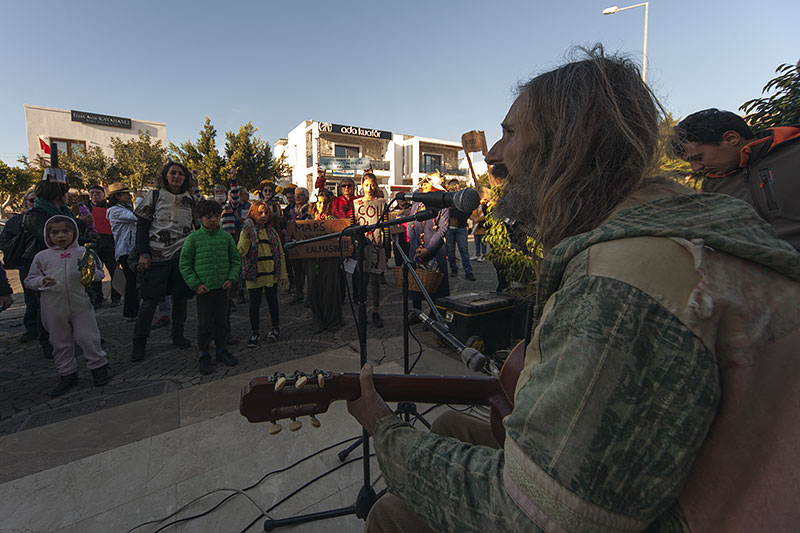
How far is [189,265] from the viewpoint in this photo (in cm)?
386

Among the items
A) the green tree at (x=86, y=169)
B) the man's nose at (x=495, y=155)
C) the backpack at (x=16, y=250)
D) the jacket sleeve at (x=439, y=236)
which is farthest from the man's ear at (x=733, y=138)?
the green tree at (x=86, y=169)

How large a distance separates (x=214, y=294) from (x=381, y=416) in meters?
3.38

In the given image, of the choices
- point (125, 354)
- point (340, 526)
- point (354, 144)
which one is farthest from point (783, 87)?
point (354, 144)

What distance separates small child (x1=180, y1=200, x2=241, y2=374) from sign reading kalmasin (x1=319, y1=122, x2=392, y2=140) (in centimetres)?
3237

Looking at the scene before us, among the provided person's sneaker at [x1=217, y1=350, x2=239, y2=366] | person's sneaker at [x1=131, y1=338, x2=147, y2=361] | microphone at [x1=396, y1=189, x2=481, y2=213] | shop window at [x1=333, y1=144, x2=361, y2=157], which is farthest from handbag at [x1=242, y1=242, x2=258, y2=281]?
shop window at [x1=333, y1=144, x2=361, y2=157]

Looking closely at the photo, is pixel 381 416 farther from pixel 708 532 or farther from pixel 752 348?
pixel 752 348

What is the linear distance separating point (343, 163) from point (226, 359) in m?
32.4

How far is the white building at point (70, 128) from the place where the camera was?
34.2 m

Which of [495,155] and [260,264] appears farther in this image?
[260,264]

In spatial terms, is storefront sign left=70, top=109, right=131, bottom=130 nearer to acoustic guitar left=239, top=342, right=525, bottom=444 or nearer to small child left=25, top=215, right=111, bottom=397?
small child left=25, top=215, right=111, bottom=397

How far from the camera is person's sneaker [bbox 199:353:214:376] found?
145 inches

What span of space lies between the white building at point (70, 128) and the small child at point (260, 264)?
3761 centimetres

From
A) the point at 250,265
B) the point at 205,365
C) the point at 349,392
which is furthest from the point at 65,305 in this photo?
the point at 349,392

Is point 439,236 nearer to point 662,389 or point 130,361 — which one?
point 130,361
